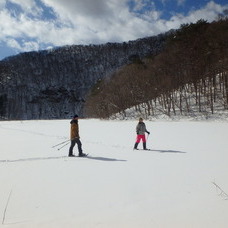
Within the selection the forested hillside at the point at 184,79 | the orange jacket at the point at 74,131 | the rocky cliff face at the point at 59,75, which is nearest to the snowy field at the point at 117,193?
the orange jacket at the point at 74,131

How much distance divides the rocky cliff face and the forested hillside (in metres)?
95.3

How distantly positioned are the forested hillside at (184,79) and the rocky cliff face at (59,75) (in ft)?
313

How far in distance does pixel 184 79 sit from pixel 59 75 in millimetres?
145705

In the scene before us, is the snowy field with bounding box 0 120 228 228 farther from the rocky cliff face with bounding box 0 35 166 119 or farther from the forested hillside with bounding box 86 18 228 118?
the rocky cliff face with bounding box 0 35 166 119

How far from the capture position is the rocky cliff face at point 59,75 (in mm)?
148750

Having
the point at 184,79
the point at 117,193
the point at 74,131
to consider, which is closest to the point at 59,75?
the point at 184,79

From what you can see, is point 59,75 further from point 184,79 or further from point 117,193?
point 117,193

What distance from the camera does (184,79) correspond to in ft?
142

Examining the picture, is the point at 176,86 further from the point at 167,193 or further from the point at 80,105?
the point at 80,105

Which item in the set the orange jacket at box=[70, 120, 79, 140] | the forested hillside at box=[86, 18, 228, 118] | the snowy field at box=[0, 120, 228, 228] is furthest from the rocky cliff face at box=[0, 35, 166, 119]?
the snowy field at box=[0, 120, 228, 228]

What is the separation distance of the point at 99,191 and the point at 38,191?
59.4 inches

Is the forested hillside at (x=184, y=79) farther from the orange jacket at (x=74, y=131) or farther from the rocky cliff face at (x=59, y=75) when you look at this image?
the rocky cliff face at (x=59, y=75)

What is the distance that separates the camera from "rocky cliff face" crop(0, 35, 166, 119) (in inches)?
5856

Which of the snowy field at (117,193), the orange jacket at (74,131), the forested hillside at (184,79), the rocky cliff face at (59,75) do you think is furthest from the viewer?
the rocky cliff face at (59,75)
